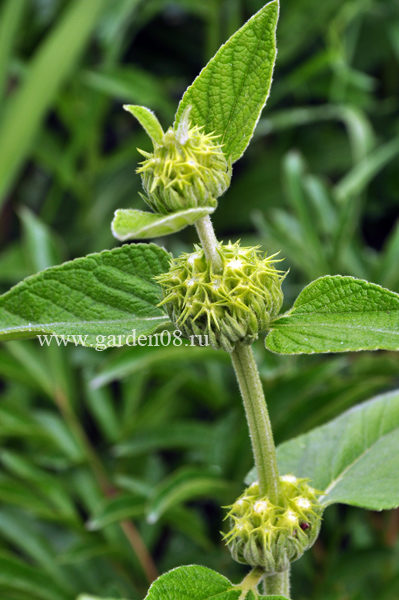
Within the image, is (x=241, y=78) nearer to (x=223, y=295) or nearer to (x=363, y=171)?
(x=223, y=295)

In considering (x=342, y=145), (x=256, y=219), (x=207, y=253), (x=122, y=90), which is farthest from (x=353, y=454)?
(x=342, y=145)

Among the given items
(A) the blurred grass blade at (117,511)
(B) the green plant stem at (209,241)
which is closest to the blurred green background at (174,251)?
(A) the blurred grass blade at (117,511)

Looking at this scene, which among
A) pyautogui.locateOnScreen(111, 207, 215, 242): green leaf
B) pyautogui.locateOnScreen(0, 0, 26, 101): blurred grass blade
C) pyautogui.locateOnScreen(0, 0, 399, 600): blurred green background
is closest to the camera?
pyautogui.locateOnScreen(111, 207, 215, 242): green leaf

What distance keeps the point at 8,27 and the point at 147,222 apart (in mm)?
1055

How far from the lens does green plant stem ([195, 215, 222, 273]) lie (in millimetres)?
312

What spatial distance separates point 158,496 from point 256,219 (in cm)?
41

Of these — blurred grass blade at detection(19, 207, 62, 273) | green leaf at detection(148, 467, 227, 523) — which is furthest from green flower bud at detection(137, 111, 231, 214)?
blurred grass blade at detection(19, 207, 62, 273)

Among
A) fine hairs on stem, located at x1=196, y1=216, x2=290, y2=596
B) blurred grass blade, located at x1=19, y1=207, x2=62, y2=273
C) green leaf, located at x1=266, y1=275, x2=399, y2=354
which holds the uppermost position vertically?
blurred grass blade, located at x1=19, y1=207, x2=62, y2=273

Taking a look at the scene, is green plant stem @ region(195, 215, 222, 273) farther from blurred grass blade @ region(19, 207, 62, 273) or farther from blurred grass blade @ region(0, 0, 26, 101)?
blurred grass blade @ region(0, 0, 26, 101)

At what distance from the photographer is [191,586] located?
331 mm

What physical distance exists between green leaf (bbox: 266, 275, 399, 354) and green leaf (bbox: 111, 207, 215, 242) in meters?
0.07

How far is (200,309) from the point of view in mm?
320

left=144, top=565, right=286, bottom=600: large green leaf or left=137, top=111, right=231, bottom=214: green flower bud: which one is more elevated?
left=137, top=111, right=231, bottom=214: green flower bud

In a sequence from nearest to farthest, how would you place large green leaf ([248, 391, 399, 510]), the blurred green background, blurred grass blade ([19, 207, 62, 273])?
large green leaf ([248, 391, 399, 510]), the blurred green background, blurred grass blade ([19, 207, 62, 273])
